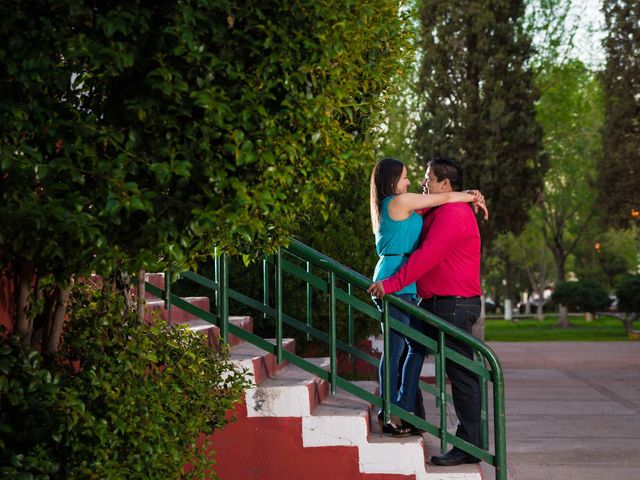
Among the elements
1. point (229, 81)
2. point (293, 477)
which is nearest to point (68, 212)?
point (229, 81)

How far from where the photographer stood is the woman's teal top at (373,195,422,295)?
6.14m

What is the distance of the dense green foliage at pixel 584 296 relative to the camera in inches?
1207

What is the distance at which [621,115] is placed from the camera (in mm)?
30734

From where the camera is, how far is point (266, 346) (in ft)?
20.9

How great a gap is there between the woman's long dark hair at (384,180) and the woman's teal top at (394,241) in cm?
4

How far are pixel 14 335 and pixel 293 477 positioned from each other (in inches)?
87.4

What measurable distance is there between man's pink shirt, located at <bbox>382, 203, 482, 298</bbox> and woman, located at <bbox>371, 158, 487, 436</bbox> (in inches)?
3.5

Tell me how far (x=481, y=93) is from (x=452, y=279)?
841 inches

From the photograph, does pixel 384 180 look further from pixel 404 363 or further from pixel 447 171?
pixel 404 363

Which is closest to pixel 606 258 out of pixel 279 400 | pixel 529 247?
pixel 529 247

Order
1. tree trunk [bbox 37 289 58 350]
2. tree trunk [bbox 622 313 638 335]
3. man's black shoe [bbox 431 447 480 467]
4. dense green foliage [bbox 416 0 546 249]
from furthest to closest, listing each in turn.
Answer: tree trunk [bbox 622 313 638 335] < dense green foliage [bbox 416 0 546 249] < man's black shoe [bbox 431 447 480 467] < tree trunk [bbox 37 289 58 350]

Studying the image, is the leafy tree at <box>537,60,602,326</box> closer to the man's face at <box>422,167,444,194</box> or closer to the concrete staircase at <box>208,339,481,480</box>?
the man's face at <box>422,167,444,194</box>

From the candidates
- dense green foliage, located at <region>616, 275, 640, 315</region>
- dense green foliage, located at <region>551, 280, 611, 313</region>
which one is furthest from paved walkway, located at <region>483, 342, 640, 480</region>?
dense green foliage, located at <region>551, 280, 611, 313</region>

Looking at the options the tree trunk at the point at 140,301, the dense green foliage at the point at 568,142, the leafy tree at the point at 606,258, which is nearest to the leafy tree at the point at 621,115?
the dense green foliage at the point at 568,142
